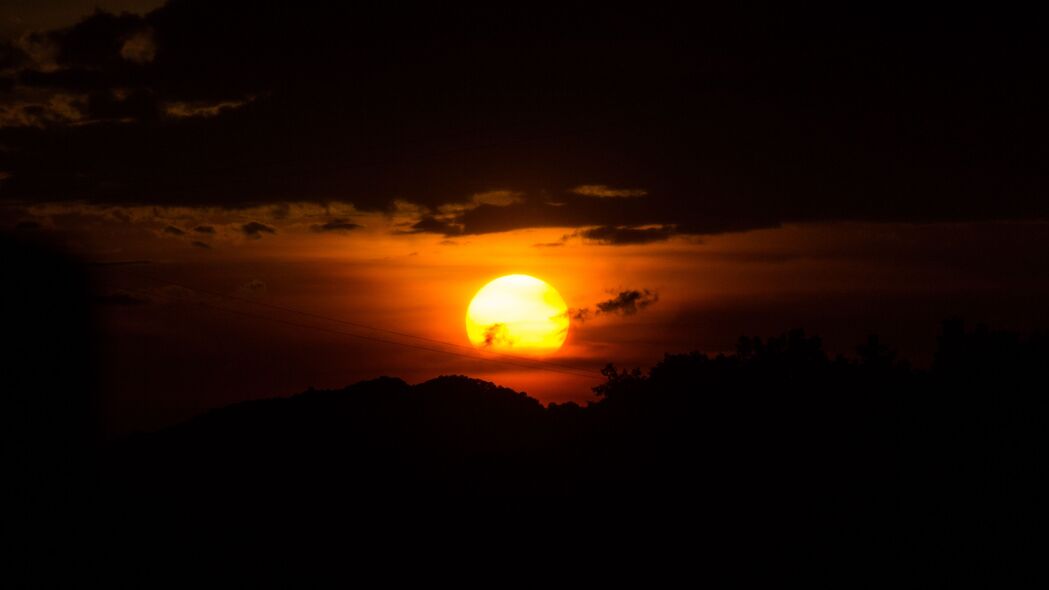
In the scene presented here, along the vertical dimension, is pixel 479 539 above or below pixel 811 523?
below

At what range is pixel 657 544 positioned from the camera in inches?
1553

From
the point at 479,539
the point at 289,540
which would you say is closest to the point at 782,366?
the point at 479,539

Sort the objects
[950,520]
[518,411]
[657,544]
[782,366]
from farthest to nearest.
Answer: [518,411], [782,366], [657,544], [950,520]

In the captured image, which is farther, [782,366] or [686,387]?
[782,366]

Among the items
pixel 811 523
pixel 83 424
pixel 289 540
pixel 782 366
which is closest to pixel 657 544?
pixel 811 523

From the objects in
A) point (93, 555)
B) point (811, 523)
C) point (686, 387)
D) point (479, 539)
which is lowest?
point (93, 555)

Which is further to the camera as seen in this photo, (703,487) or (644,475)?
(644,475)

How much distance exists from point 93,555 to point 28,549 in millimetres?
3508

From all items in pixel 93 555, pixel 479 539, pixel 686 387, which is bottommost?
pixel 93 555

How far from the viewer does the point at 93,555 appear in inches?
2339

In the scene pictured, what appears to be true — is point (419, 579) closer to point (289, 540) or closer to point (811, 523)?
point (289, 540)

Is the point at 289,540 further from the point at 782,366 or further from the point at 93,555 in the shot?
the point at 782,366

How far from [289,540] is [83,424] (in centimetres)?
2057

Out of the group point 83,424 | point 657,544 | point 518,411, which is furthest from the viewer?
point 518,411
